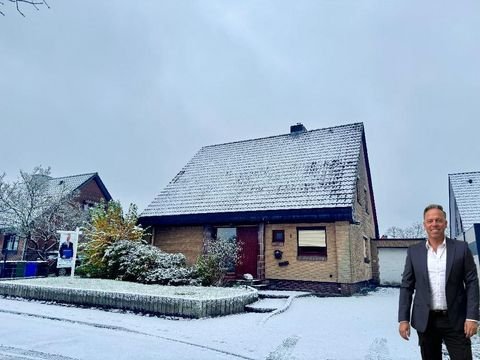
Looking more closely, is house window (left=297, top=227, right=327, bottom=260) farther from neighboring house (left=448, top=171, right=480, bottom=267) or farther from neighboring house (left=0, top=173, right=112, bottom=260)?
neighboring house (left=0, top=173, right=112, bottom=260)

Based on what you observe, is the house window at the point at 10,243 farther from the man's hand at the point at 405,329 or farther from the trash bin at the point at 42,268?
the man's hand at the point at 405,329

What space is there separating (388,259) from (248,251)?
345 inches

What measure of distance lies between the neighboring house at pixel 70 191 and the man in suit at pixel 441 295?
1023 inches

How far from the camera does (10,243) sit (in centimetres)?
2769

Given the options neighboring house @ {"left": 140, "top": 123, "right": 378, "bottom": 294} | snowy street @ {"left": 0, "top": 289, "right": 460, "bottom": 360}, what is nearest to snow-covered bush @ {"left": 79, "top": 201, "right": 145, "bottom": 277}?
neighboring house @ {"left": 140, "top": 123, "right": 378, "bottom": 294}

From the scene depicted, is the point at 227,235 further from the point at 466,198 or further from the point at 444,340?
the point at 444,340

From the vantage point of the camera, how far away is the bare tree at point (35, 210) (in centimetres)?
2206

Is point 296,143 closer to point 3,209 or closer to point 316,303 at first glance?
point 316,303

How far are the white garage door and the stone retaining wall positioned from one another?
445 inches

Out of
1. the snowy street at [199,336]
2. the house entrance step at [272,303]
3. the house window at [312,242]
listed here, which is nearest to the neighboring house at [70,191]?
the house window at [312,242]

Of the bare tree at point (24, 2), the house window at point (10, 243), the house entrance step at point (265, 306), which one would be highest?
the bare tree at point (24, 2)

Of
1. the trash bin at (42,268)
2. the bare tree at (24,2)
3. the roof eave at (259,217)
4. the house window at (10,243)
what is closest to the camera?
the bare tree at (24,2)

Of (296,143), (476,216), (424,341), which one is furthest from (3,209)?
(476,216)

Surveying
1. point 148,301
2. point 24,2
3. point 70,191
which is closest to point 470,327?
point 24,2
